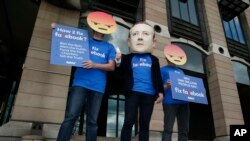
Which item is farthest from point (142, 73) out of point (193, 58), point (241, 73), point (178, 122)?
point (241, 73)

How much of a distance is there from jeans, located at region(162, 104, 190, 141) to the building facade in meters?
2.46

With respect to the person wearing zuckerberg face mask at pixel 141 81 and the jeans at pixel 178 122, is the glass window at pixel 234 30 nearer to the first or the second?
the jeans at pixel 178 122

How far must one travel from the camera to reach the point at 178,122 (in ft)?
15.2

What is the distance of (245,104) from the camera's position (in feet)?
49.0

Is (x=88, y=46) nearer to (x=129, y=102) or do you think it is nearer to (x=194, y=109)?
(x=129, y=102)

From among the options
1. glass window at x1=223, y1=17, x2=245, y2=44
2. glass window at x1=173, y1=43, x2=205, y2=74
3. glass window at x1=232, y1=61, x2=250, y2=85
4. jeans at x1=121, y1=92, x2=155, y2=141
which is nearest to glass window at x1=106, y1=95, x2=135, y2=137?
glass window at x1=173, y1=43, x2=205, y2=74

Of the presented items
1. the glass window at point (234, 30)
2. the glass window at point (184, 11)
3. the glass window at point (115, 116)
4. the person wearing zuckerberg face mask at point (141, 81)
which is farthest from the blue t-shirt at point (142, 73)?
the glass window at point (234, 30)

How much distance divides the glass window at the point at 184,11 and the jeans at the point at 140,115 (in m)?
8.11

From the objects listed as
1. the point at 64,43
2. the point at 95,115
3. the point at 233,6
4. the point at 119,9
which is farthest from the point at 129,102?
the point at 233,6

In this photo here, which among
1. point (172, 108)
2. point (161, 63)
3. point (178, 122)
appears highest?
point (161, 63)

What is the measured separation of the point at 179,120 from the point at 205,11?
354 inches

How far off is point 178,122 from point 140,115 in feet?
3.65

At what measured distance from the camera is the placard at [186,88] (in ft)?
15.5

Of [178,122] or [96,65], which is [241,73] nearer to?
[178,122]
